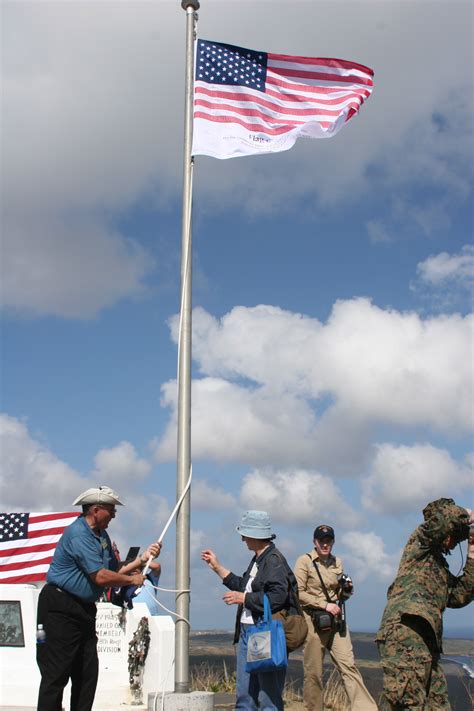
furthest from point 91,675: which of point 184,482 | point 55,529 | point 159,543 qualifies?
point 55,529

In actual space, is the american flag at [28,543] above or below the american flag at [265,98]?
below

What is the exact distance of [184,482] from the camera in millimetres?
6922

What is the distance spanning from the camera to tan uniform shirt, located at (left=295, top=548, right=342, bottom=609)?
24.8 ft

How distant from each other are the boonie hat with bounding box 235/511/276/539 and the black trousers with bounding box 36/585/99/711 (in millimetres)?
1162

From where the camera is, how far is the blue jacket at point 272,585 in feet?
17.0

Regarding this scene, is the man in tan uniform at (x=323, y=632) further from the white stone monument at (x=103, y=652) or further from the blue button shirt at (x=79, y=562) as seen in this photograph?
the blue button shirt at (x=79, y=562)

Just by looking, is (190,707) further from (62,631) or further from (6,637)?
(6,637)

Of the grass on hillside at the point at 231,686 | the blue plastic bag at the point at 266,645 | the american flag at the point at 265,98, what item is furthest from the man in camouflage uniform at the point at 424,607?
the american flag at the point at 265,98

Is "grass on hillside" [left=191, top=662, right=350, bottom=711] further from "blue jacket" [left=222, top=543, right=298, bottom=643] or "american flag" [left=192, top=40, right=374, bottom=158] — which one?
"american flag" [left=192, top=40, right=374, bottom=158]

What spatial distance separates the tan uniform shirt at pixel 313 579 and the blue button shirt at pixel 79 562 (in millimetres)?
2917

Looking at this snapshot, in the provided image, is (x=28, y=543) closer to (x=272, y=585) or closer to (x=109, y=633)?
(x=109, y=633)

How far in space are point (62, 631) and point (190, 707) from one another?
172 cm

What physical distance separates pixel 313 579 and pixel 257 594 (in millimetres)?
2601

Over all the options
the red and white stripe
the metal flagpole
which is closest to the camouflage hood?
the metal flagpole
